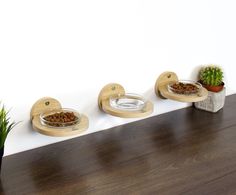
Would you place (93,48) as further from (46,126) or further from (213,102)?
(213,102)

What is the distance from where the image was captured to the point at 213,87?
1.25 metres

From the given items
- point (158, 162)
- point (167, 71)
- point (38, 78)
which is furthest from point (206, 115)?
point (38, 78)

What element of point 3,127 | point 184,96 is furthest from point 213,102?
point 3,127

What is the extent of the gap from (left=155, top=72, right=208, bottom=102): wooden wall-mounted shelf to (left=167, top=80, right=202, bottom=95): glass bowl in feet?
0.04

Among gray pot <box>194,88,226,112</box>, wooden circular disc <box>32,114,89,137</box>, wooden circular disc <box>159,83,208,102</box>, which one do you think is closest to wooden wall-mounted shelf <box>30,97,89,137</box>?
wooden circular disc <box>32,114,89,137</box>

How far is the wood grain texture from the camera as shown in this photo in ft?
2.68

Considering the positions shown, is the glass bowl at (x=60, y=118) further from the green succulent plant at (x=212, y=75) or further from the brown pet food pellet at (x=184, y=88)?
the green succulent plant at (x=212, y=75)

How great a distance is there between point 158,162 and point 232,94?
2.18 feet

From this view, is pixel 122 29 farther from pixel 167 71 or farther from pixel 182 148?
pixel 182 148

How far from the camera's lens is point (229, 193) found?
0.79 m

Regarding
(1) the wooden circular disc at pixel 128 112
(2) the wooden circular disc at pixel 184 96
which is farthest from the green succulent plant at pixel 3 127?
(2) the wooden circular disc at pixel 184 96

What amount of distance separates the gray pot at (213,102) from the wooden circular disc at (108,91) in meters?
0.34

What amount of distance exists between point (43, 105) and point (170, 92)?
1.35 ft

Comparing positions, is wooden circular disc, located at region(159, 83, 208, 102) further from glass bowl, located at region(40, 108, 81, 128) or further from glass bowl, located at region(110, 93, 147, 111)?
glass bowl, located at region(40, 108, 81, 128)
